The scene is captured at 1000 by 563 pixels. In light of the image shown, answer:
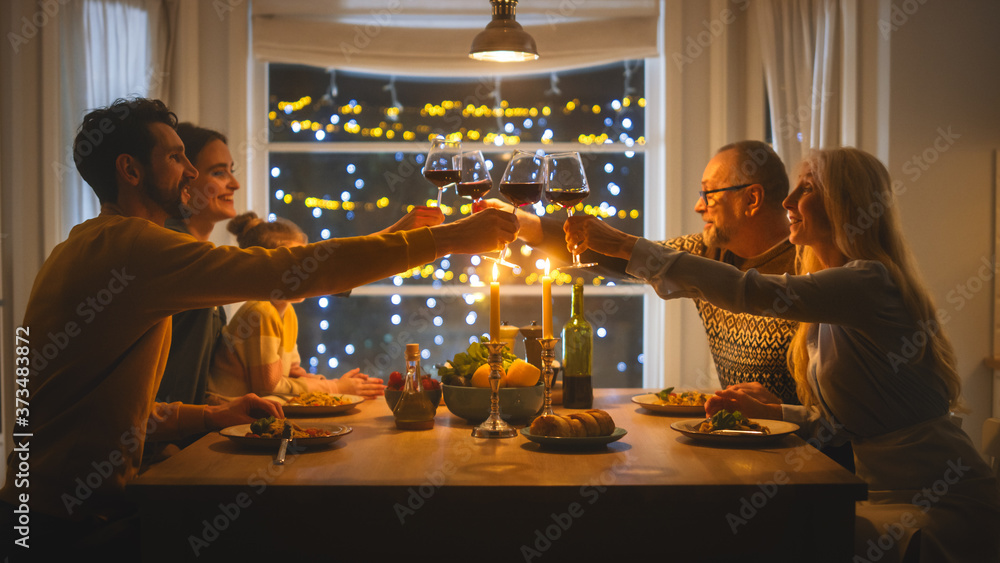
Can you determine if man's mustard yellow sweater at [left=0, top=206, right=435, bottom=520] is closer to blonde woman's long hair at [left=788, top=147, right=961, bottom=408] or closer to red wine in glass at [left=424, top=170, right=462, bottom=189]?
red wine in glass at [left=424, top=170, right=462, bottom=189]

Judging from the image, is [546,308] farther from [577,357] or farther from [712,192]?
→ [712,192]

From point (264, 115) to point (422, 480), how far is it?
322 cm

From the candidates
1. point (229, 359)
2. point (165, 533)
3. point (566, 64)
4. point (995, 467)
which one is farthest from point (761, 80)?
point (165, 533)

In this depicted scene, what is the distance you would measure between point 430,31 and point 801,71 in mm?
1764

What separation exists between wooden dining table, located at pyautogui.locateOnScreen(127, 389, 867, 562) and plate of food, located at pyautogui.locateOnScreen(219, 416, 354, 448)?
0.12m

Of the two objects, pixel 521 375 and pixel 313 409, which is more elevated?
pixel 521 375

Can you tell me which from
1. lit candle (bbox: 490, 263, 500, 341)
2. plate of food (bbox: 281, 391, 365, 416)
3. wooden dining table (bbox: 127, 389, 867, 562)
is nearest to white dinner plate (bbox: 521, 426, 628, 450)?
wooden dining table (bbox: 127, 389, 867, 562)

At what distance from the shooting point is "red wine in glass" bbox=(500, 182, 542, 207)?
188cm

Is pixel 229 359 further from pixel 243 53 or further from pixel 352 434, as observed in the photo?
pixel 243 53

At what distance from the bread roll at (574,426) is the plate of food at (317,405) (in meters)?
0.65

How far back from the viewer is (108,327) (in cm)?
165

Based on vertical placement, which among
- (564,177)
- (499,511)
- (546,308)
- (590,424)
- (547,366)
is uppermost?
(564,177)

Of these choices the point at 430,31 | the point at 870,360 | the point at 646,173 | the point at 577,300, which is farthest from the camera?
the point at 646,173

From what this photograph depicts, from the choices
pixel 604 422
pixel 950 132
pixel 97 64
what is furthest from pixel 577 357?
pixel 97 64
